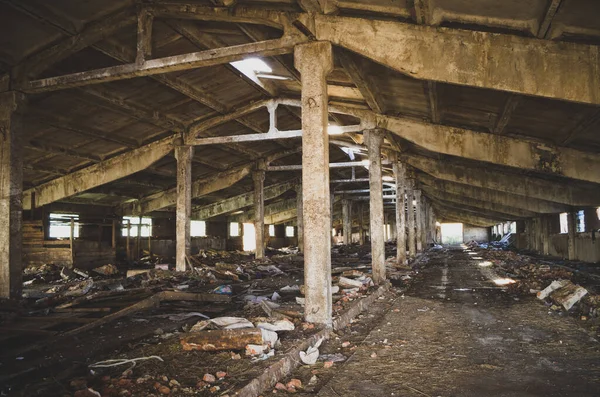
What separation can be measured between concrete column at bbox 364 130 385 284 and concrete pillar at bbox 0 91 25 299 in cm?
788

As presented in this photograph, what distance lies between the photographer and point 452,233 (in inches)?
1740

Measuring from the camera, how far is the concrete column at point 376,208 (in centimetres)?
985

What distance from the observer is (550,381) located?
348 cm

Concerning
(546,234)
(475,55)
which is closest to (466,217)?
(546,234)

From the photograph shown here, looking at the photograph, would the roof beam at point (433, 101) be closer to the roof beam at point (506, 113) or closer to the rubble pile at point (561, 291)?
the roof beam at point (506, 113)

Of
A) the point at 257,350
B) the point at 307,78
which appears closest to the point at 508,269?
the point at 307,78

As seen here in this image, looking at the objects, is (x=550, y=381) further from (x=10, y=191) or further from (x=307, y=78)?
(x=10, y=191)

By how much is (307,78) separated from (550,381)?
459 cm

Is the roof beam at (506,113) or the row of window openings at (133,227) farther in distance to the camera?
the row of window openings at (133,227)

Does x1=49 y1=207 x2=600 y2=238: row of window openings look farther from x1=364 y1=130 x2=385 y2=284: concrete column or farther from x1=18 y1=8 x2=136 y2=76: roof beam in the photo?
x1=364 y1=130 x2=385 y2=284: concrete column

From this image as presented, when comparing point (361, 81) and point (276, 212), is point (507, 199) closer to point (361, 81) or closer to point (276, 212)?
point (361, 81)

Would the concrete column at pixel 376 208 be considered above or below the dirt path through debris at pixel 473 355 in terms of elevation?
above

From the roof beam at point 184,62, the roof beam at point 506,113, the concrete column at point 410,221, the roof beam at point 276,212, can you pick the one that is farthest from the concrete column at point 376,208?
the roof beam at point 276,212

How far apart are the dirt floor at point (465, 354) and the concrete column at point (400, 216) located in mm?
6775
